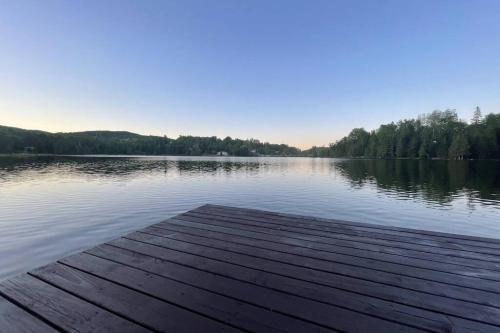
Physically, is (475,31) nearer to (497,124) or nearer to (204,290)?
(204,290)

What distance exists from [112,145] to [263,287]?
120 m

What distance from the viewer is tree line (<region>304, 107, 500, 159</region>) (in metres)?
62.5

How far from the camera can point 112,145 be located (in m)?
106

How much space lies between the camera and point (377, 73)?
30297mm

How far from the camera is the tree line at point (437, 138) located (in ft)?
205

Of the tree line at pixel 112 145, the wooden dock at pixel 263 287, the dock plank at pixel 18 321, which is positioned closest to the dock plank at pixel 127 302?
the wooden dock at pixel 263 287

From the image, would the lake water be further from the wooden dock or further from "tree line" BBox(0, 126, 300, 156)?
"tree line" BBox(0, 126, 300, 156)

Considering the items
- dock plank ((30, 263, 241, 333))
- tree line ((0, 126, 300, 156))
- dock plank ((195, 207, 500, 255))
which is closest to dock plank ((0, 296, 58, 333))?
dock plank ((30, 263, 241, 333))

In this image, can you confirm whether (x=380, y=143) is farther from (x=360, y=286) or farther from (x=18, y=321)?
(x=18, y=321)

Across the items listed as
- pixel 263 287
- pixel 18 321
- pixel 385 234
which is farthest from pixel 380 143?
pixel 18 321

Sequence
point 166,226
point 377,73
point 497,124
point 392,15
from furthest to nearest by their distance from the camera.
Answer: point 497,124
point 377,73
point 392,15
point 166,226

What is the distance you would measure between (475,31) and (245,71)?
958 inches

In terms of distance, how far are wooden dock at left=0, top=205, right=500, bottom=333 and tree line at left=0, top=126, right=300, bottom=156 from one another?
10625 centimetres

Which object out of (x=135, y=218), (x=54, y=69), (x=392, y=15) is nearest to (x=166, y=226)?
(x=135, y=218)
